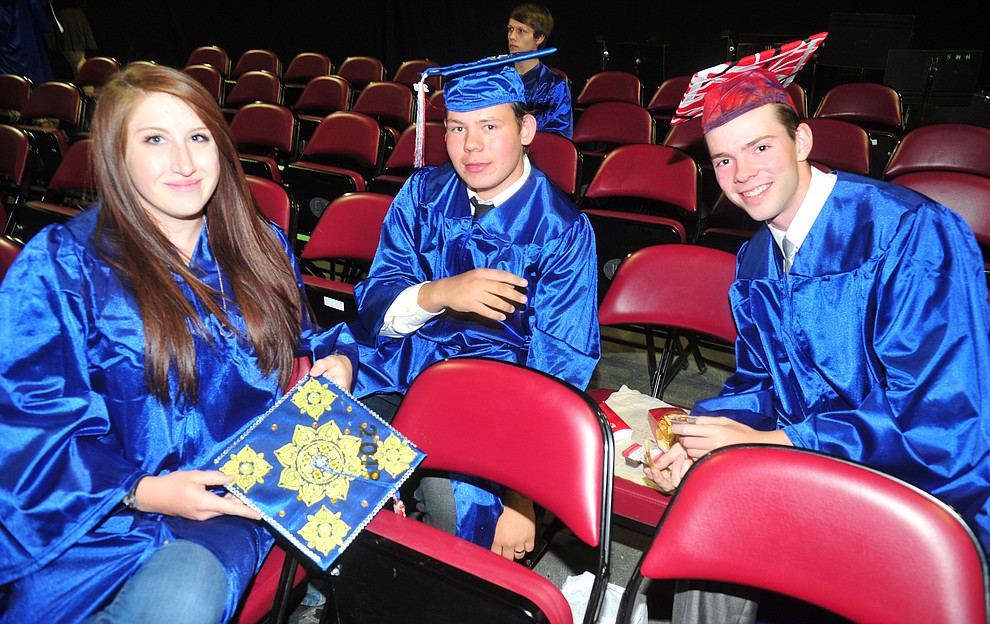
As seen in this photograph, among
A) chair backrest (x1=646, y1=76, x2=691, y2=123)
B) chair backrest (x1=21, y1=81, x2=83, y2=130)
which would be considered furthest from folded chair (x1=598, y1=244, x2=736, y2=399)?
chair backrest (x1=21, y1=81, x2=83, y2=130)

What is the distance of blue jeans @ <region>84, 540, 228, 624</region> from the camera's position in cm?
127

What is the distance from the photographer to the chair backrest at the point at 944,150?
409 cm

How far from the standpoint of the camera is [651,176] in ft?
12.8

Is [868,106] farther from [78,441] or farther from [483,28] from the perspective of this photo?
[78,441]

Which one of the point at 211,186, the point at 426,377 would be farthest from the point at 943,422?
the point at 211,186

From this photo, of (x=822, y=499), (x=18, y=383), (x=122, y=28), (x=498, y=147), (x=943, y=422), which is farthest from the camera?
(x=122, y=28)

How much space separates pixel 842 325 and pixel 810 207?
1.04 ft

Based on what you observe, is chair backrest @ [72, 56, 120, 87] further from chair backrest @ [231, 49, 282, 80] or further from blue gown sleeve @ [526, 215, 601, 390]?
blue gown sleeve @ [526, 215, 601, 390]

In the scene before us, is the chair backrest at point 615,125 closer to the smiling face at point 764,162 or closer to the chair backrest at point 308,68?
the smiling face at point 764,162

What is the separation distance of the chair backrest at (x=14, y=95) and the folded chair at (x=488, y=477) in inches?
268

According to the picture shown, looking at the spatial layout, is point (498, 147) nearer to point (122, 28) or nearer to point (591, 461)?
point (591, 461)

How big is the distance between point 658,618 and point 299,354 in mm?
1367

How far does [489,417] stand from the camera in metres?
1.60

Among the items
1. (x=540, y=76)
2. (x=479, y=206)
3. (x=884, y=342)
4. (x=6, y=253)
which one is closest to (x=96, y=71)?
(x=540, y=76)
